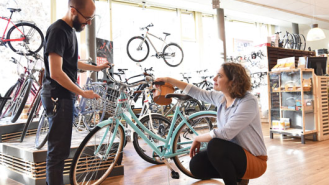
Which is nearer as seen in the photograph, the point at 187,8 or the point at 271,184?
the point at 271,184

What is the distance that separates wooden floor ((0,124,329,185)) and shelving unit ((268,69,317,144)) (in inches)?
22.5

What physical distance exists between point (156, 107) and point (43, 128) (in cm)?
289

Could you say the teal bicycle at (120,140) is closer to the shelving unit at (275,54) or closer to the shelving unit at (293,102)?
the shelving unit at (293,102)

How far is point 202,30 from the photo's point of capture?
29.0 feet

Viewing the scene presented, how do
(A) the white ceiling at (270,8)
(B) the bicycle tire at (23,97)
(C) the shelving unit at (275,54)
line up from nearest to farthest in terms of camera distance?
(B) the bicycle tire at (23,97)
(C) the shelving unit at (275,54)
(A) the white ceiling at (270,8)

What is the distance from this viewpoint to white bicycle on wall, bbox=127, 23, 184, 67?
21.8ft

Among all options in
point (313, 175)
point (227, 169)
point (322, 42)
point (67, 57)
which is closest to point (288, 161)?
point (313, 175)

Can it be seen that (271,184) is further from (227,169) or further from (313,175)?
(227,169)

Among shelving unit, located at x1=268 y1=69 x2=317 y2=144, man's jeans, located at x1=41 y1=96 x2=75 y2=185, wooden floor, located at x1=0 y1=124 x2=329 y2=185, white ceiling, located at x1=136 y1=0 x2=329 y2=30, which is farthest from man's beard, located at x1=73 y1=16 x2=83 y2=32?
white ceiling, located at x1=136 y1=0 x2=329 y2=30

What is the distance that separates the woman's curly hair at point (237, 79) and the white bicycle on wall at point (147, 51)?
5030 millimetres

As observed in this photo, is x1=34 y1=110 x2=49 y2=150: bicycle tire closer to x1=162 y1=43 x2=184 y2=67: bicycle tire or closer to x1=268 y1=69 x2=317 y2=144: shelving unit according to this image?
x1=268 y1=69 x2=317 y2=144: shelving unit

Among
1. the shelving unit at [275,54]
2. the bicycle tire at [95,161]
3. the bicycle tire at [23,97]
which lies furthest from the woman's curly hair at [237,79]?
the shelving unit at [275,54]

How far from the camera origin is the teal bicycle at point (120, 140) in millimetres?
2234

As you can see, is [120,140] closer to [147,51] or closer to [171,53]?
[147,51]
